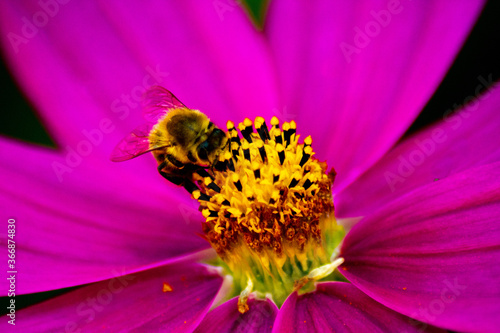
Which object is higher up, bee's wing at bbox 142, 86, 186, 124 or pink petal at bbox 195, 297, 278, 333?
bee's wing at bbox 142, 86, 186, 124

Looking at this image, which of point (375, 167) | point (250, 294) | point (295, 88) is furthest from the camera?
point (295, 88)

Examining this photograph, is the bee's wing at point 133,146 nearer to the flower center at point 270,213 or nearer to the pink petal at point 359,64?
the flower center at point 270,213

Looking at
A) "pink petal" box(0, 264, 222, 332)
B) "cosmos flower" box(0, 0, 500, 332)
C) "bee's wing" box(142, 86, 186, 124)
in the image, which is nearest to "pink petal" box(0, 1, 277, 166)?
"cosmos flower" box(0, 0, 500, 332)

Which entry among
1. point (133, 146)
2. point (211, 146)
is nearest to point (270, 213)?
point (211, 146)

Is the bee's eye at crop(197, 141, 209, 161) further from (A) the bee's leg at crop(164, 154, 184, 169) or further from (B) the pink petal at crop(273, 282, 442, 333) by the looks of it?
(B) the pink petal at crop(273, 282, 442, 333)

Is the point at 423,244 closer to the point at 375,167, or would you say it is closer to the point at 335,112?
the point at 375,167

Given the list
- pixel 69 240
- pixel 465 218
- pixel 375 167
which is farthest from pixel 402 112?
pixel 69 240
